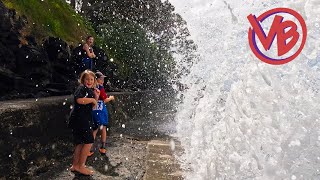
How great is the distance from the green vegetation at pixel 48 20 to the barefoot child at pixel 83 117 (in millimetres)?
2284

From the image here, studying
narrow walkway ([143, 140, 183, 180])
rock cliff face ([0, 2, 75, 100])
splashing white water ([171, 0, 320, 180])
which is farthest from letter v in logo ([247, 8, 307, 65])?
rock cliff face ([0, 2, 75, 100])

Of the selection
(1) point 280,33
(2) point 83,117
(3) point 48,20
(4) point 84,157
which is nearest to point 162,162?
(4) point 84,157

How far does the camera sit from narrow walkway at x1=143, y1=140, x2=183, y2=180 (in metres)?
4.42

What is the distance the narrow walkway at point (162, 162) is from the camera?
4.42 m

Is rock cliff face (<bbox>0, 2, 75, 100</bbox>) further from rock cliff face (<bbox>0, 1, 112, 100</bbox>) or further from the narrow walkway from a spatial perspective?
the narrow walkway

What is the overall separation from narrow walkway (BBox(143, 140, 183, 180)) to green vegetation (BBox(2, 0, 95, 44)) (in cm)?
289

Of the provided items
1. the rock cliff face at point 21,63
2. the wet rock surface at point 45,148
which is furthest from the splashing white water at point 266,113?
the rock cliff face at point 21,63

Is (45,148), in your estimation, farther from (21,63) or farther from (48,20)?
(48,20)

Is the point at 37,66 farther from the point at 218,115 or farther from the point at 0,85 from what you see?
the point at 218,115

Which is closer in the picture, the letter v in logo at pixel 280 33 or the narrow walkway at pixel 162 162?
the letter v in logo at pixel 280 33

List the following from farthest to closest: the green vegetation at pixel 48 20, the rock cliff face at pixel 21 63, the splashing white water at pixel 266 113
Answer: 1. the green vegetation at pixel 48 20
2. the rock cliff face at pixel 21 63
3. the splashing white water at pixel 266 113

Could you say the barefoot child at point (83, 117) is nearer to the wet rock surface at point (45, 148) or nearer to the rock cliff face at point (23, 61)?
the wet rock surface at point (45, 148)

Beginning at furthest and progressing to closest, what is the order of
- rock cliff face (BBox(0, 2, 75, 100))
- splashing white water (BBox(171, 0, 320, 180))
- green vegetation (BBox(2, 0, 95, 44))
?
green vegetation (BBox(2, 0, 95, 44)), rock cliff face (BBox(0, 2, 75, 100)), splashing white water (BBox(171, 0, 320, 180))

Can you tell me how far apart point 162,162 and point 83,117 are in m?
1.55
